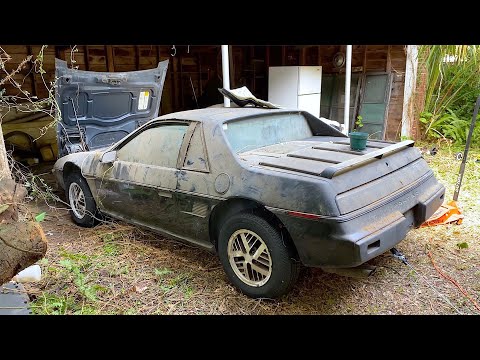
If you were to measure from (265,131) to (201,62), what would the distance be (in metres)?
8.52

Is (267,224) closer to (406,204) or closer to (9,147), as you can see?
(406,204)

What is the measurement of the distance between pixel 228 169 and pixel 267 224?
56 cm

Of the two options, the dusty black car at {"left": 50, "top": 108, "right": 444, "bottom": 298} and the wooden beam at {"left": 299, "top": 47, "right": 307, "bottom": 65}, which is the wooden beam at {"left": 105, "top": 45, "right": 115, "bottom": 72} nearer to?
the wooden beam at {"left": 299, "top": 47, "right": 307, "bottom": 65}

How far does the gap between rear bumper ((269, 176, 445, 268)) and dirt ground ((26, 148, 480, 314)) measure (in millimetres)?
579

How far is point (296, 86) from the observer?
762 cm

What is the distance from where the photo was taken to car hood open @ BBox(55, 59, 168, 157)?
16.2 feet

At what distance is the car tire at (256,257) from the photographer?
9.16 feet

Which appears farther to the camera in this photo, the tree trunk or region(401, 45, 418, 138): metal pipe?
region(401, 45, 418, 138): metal pipe

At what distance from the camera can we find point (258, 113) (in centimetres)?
369

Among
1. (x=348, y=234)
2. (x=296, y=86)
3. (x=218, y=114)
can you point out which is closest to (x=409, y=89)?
(x=296, y=86)

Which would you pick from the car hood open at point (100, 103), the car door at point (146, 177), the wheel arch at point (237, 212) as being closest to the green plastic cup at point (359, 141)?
the wheel arch at point (237, 212)

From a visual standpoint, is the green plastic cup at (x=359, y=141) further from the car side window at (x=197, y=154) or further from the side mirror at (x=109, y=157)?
the side mirror at (x=109, y=157)

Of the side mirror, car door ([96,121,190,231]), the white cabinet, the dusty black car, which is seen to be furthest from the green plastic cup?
the white cabinet
